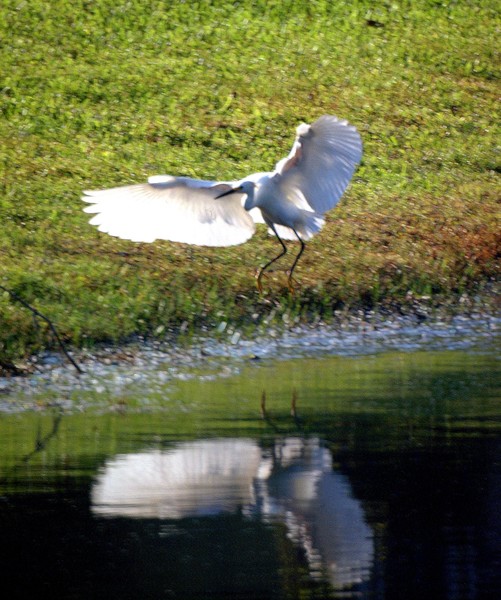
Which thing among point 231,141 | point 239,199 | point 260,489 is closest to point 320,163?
point 239,199

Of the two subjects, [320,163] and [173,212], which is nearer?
[320,163]

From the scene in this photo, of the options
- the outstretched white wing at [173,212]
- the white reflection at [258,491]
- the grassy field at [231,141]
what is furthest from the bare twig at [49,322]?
the white reflection at [258,491]

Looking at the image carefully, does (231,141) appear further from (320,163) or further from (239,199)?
(320,163)

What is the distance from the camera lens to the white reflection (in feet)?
18.3

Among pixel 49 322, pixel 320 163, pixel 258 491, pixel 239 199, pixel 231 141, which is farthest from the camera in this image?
pixel 231 141

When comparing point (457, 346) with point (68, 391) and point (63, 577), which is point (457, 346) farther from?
point (63, 577)

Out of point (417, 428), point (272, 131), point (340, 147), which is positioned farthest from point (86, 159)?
point (417, 428)

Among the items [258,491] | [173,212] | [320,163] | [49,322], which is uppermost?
[320,163]

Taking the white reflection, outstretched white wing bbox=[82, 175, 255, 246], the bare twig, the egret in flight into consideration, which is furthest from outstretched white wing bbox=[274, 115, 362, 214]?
the white reflection

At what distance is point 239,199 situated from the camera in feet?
35.2

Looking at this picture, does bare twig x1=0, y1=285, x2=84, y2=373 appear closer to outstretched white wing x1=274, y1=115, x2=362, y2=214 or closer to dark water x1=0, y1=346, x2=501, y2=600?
dark water x1=0, y1=346, x2=501, y2=600

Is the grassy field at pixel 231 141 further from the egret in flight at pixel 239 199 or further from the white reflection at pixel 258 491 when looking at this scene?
the white reflection at pixel 258 491

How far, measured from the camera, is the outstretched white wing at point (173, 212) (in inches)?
401

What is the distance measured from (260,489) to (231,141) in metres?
9.25
